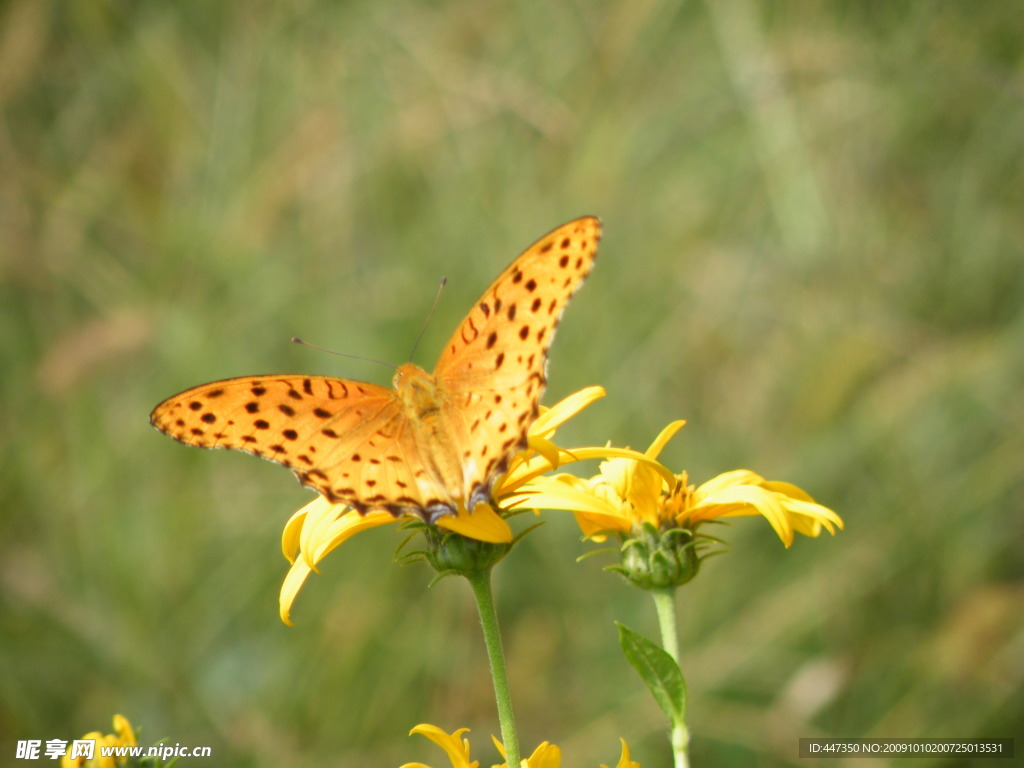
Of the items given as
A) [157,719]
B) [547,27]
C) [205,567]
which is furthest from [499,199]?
[157,719]

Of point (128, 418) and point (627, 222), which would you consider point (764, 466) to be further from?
point (128, 418)

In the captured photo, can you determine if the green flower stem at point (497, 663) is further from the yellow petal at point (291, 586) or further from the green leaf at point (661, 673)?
the yellow petal at point (291, 586)

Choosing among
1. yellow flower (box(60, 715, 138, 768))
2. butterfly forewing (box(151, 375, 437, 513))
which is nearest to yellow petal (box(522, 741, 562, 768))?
butterfly forewing (box(151, 375, 437, 513))

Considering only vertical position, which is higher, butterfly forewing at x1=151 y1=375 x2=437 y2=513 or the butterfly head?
the butterfly head

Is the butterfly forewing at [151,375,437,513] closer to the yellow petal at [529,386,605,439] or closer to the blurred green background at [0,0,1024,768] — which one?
the yellow petal at [529,386,605,439]

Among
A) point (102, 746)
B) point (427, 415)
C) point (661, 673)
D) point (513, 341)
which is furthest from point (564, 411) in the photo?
point (102, 746)

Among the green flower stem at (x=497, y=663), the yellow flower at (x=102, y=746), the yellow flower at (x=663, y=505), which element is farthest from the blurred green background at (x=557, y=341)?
the green flower stem at (x=497, y=663)
